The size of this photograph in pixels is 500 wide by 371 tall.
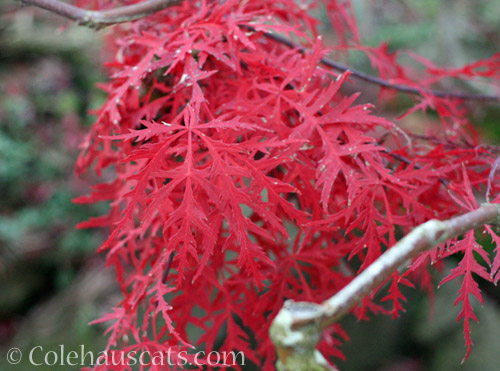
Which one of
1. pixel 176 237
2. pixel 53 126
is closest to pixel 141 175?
pixel 176 237

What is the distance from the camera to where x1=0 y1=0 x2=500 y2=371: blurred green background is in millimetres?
1534

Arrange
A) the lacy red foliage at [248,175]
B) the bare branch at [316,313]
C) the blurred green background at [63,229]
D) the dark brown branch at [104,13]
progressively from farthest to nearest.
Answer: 1. the blurred green background at [63,229]
2. the dark brown branch at [104,13]
3. the lacy red foliage at [248,175]
4. the bare branch at [316,313]

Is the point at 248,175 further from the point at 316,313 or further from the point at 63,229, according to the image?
the point at 63,229

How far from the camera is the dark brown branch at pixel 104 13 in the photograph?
0.58 m

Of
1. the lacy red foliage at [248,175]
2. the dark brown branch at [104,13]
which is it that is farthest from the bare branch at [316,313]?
the dark brown branch at [104,13]

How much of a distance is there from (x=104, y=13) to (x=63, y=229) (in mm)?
1510

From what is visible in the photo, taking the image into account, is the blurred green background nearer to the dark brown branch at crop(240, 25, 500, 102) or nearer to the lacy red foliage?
the dark brown branch at crop(240, 25, 500, 102)

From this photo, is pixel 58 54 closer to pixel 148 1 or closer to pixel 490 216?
pixel 148 1

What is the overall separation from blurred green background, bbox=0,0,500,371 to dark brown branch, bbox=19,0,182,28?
111cm

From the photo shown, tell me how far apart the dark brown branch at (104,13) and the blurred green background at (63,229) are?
1115mm

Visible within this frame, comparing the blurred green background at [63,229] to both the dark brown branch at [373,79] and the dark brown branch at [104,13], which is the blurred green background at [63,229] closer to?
the dark brown branch at [373,79]

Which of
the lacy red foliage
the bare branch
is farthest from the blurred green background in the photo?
the bare branch

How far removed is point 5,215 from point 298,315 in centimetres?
193

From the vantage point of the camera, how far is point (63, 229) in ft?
6.15
